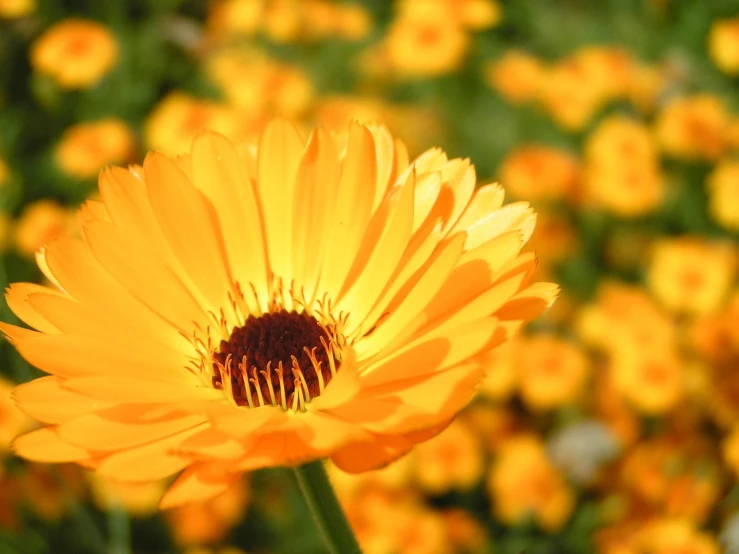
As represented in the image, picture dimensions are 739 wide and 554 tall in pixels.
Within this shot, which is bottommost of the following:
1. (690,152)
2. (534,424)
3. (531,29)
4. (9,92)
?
(534,424)

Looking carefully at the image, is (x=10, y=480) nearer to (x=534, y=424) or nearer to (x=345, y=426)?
(x=534, y=424)

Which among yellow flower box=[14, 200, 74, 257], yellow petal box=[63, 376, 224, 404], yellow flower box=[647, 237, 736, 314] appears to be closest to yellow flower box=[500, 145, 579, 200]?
yellow flower box=[647, 237, 736, 314]

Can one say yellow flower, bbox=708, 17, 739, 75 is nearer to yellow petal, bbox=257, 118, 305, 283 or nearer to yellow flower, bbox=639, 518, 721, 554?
yellow flower, bbox=639, 518, 721, 554

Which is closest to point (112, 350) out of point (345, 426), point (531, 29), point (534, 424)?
point (345, 426)

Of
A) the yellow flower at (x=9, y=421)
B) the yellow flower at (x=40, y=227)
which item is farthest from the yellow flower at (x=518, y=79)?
the yellow flower at (x=9, y=421)

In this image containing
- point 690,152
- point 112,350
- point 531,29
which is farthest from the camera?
point 531,29

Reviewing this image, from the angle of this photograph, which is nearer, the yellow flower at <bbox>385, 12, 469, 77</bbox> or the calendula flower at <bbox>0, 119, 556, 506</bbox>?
the calendula flower at <bbox>0, 119, 556, 506</bbox>

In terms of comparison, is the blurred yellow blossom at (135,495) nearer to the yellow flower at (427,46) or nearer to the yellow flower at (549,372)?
the yellow flower at (549,372)
